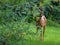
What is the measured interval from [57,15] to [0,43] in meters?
18.1

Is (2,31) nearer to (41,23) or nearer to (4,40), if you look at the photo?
(4,40)

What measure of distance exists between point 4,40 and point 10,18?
54cm

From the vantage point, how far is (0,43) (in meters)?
7.57

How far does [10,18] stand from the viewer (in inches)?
304

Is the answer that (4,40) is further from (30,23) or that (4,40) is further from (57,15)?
(57,15)

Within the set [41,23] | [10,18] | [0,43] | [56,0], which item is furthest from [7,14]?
[56,0]

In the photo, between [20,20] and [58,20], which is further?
[58,20]

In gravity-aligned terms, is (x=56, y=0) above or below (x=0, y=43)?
below

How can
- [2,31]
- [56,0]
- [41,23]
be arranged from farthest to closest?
[56,0] → [41,23] → [2,31]

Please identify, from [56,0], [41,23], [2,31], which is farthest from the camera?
[56,0]

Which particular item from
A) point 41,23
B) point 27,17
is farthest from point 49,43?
point 27,17

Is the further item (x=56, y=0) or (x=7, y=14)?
(x=56, y=0)

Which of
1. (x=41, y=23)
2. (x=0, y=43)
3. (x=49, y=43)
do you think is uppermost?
(x=0, y=43)

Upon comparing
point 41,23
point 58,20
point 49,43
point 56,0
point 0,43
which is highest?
point 0,43
